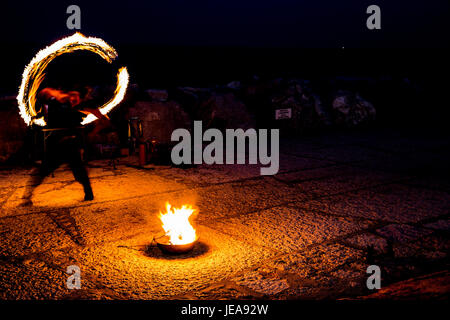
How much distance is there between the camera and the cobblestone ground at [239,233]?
162 inches

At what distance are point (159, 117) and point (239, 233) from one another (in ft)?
21.9

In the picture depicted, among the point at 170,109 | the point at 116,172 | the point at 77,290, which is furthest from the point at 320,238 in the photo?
the point at 170,109

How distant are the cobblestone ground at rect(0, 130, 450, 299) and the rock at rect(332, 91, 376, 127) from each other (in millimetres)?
5556

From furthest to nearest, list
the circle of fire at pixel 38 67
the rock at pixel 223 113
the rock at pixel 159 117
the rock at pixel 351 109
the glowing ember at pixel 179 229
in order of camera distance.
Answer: the rock at pixel 351 109 < the rock at pixel 223 113 < the rock at pixel 159 117 < the circle of fire at pixel 38 67 < the glowing ember at pixel 179 229

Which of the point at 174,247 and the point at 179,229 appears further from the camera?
the point at 179,229

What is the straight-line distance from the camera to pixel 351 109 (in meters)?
15.0

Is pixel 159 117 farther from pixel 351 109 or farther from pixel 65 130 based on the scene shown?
pixel 351 109

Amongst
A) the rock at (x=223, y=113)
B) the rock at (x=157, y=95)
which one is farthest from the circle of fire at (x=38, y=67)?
the rock at (x=223, y=113)

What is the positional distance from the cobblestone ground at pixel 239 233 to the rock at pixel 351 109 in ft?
18.2

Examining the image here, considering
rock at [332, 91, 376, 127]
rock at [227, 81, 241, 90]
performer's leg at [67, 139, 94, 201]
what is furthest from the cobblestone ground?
rock at [332, 91, 376, 127]

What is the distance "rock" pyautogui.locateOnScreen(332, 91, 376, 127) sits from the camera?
1489 cm

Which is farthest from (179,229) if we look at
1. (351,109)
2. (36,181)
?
(351,109)

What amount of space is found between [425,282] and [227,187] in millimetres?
4566

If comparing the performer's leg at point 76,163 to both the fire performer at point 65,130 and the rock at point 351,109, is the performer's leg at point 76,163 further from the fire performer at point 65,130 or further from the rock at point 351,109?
the rock at point 351,109
